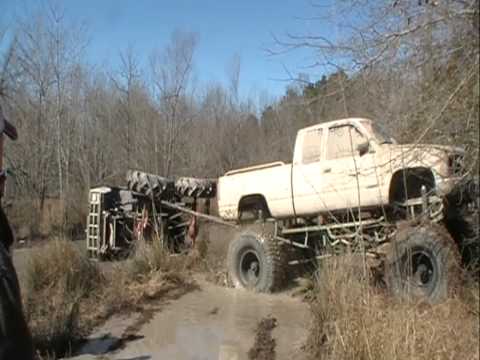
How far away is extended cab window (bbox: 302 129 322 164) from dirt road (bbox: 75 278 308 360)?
2.23 meters

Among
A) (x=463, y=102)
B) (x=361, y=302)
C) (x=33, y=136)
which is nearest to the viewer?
(x=463, y=102)

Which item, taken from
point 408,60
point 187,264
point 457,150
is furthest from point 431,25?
point 187,264

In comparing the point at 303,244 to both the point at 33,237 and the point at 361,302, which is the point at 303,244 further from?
the point at 33,237

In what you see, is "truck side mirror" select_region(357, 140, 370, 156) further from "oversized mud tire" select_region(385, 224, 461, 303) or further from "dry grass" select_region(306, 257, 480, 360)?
"dry grass" select_region(306, 257, 480, 360)

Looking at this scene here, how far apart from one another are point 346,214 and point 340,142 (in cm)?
112

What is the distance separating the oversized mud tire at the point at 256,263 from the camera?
9.14 m

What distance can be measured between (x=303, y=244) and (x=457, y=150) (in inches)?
242

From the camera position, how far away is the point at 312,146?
8.88m

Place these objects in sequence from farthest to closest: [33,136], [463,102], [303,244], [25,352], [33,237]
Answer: [33,136], [33,237], [303,244], [463,102], [25,352]

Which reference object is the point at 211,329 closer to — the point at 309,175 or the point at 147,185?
the point at 309,175

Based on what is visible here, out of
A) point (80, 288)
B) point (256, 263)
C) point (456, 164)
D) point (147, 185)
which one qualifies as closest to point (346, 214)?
point (256, 263)

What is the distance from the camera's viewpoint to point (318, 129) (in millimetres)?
8617

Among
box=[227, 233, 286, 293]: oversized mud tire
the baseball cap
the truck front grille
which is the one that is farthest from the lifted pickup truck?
the baseball cap

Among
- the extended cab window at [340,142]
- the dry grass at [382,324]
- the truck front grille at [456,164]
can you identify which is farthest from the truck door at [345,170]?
the truck front grille at [456,164]
